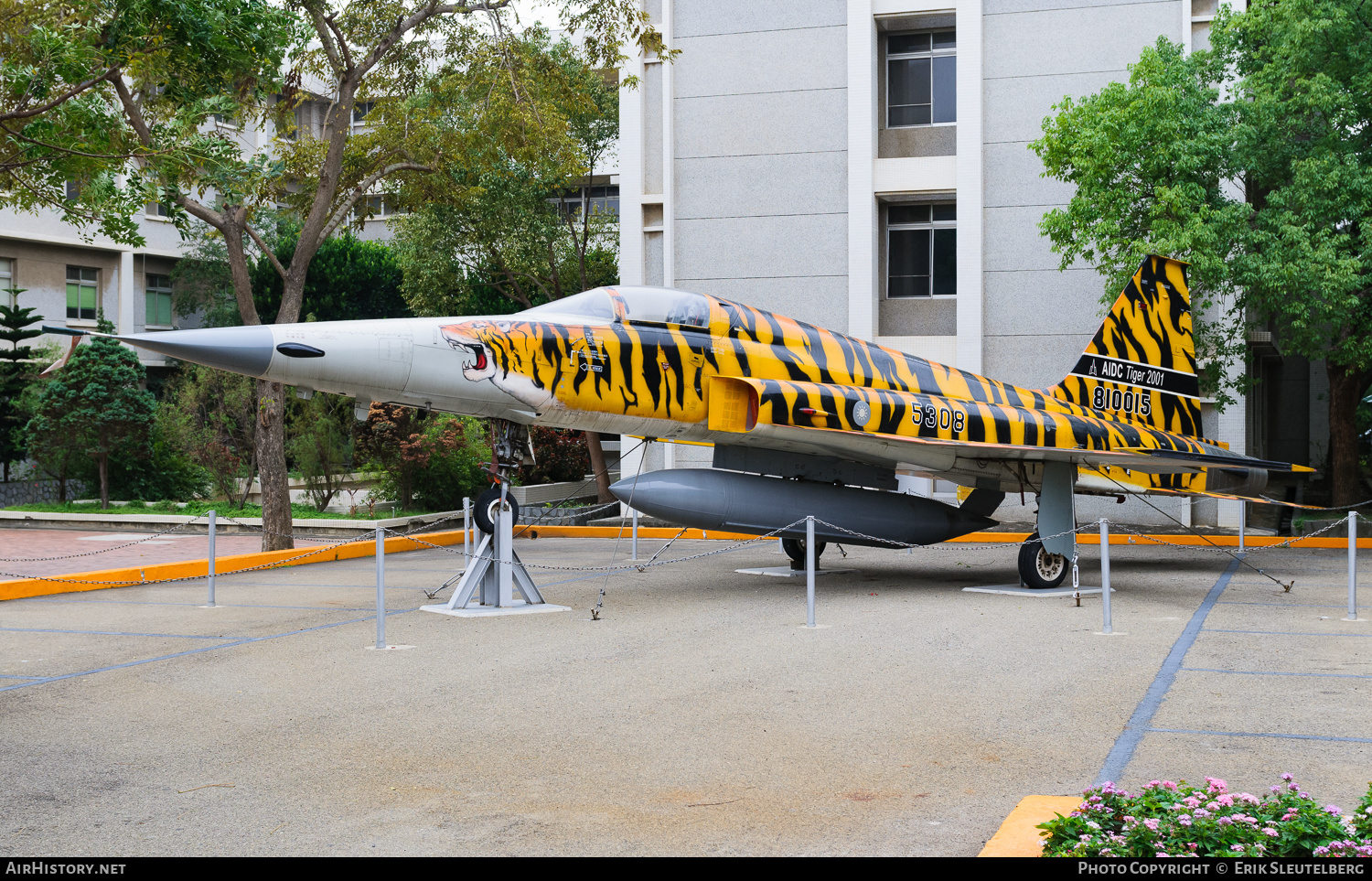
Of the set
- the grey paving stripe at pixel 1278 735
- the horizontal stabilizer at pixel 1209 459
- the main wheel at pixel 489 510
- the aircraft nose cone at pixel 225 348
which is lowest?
the grey paving stripe at pixel 1278 735

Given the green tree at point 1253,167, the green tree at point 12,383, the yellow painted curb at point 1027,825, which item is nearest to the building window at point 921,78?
the green tree at point 1253,167

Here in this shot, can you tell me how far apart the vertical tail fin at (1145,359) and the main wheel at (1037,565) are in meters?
2.79

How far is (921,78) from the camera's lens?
2284 cm

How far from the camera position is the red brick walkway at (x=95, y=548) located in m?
15.0

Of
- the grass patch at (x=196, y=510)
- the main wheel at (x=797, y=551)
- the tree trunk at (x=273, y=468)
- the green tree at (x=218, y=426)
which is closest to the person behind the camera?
the main wheel at (x=797, y=551)

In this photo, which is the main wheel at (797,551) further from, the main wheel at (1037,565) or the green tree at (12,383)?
the green tree at (12,383)

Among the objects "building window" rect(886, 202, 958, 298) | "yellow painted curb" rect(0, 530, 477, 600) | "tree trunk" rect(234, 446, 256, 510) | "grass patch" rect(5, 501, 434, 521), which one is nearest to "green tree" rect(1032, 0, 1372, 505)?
"building window" rect(886, 202, 958, 298)

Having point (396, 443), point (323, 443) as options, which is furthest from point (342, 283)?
point (396, 443)

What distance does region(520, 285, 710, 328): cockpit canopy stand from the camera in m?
11.3

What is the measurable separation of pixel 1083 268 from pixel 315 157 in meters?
14.2

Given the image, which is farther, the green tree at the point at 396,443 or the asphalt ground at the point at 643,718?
the green tree at the point at 396,443

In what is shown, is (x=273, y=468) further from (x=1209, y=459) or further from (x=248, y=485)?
(x=1209, y=459)

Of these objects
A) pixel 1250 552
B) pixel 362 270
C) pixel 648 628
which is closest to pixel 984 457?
pixel 648 628

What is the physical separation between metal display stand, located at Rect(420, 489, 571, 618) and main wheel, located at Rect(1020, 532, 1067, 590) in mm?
5308
